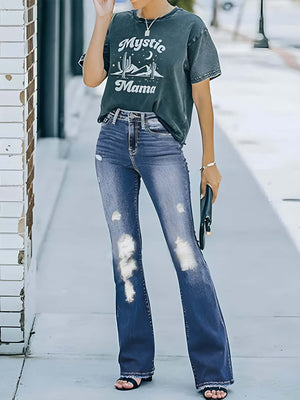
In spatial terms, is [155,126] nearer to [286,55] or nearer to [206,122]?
[206,122]

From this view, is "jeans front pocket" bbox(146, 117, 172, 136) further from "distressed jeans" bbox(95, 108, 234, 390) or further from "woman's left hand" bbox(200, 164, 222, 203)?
"woman's left hand" bbox(200, 164, 222, 203)

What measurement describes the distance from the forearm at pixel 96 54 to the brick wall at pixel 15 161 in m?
0.44

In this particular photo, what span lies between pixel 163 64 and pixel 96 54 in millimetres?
317

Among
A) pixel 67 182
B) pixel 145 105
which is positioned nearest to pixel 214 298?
pixel 145 105

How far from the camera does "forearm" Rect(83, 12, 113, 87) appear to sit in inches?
162

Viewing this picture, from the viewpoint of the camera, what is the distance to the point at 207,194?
167 inches

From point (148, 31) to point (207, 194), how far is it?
74 cm

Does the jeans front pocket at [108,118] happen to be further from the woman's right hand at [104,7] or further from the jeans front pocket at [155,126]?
the woman's right hand at [104,7]

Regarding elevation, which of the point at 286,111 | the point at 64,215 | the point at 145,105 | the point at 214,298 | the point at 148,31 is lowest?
the point at 286,111

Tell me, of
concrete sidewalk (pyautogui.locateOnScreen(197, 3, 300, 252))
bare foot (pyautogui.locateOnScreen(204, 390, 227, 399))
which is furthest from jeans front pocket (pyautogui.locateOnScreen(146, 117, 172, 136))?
concrete sidewalk (pyautogui.locateOnScreen(197, 3, 300, 252))

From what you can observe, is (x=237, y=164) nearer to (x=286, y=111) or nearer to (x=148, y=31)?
(x=286, y=111)

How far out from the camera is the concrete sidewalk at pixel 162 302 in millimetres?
4566

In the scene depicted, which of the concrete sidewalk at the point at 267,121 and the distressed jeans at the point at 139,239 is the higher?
the distressed jeans at the point at 139,239

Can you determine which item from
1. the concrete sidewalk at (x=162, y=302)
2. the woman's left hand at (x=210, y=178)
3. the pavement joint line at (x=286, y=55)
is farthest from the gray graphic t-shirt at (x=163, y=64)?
the pavement joint line at (x=286, y=55)
